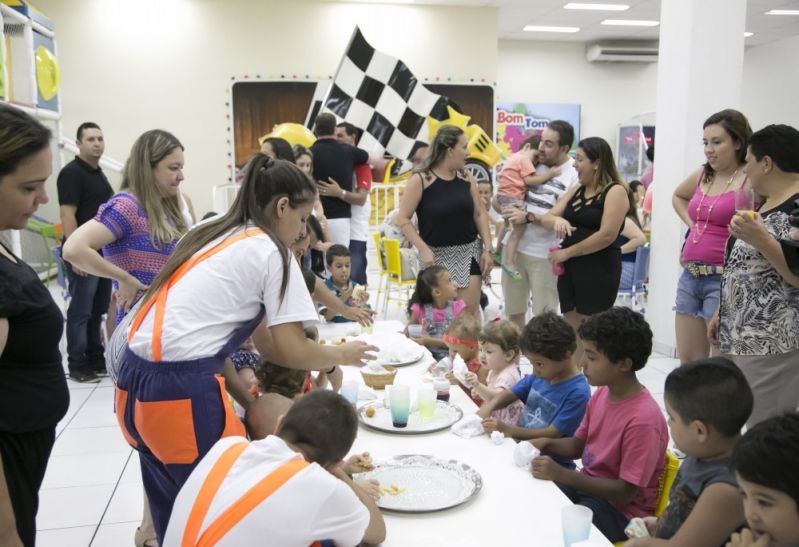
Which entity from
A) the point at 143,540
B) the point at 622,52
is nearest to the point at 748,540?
the point at 143,540

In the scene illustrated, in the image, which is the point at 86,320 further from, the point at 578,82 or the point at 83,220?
the point at 578,82

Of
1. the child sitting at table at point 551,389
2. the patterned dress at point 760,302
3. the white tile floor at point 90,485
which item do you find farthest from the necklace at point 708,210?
the white tile floor at point 90,485

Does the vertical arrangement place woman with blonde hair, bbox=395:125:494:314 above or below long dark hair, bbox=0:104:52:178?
below

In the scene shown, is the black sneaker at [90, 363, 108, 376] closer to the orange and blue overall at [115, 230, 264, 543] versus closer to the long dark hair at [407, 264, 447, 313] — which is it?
the long dark hair at [407, 264, 447, 313]

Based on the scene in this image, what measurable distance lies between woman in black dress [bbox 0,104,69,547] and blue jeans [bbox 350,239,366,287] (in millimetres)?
4251

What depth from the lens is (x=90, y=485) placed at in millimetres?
3000

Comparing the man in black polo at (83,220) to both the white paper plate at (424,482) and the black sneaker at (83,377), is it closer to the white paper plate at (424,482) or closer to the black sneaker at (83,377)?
the black sneaker at (83,377)

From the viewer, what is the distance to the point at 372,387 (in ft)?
7.57

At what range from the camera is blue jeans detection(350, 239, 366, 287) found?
5648mm

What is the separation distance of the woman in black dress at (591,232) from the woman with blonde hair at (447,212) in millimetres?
535

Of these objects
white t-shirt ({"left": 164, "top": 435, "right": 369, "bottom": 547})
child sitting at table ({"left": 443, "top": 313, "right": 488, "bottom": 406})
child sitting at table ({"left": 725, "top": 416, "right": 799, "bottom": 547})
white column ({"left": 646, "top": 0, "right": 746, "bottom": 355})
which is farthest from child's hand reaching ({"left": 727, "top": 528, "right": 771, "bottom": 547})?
white column ({"left": 646, "top": 0, "right": 746, "bottom": 355})

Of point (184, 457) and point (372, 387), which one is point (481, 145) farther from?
point (184, 457)

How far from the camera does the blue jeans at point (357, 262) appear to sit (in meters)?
5.65

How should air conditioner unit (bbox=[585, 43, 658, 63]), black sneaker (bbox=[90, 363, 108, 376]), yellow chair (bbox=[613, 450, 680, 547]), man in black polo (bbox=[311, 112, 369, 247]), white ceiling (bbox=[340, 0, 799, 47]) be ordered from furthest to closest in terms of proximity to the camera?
air conditioner unit (bbox=[585, 43, 658, 63])
white ceiling (bbox=[340, 0, 799, 47])
man in black polo (bbox=[311, 112, 369, 247])
black sneaker (bbox=[90, 363, 108, 376])
yellow chair (bbox=[613, 450, 680, 547])
